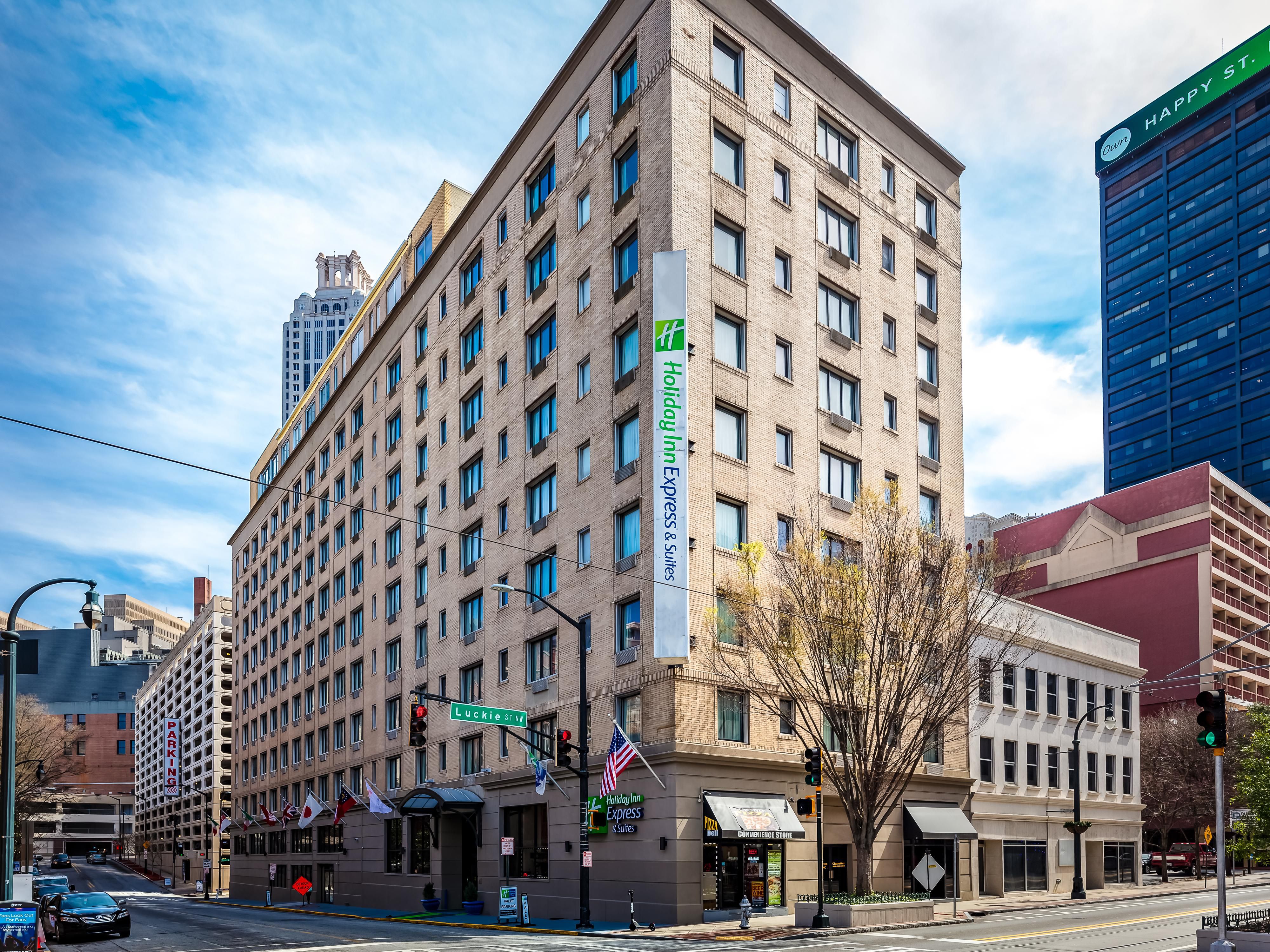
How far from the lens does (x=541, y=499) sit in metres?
48.9

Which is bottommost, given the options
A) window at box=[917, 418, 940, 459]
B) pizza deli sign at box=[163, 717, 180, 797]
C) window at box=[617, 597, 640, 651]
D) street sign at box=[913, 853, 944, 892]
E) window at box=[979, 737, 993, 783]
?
pizza deli sign at box=[163, 717, 180, 797]

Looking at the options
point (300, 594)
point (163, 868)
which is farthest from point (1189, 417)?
point (163, 868)

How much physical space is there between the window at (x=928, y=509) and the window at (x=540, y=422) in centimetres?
1619

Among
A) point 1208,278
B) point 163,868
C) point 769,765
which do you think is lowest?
point 163,868

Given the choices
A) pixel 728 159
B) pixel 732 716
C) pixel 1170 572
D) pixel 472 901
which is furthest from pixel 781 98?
pixel 1170 572

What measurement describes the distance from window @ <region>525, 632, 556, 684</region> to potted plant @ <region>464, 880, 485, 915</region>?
1027 centimetres

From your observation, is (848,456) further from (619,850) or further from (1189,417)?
(1189,417)

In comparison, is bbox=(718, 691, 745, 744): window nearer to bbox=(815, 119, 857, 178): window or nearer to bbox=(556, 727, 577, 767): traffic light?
A: bbox=(556, 727, 577, 767): traffic light

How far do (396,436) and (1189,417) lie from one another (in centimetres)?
12028

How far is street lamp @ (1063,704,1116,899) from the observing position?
50250 mm

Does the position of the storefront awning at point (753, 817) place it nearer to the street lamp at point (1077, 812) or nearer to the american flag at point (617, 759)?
the american flag at point (617, 759)

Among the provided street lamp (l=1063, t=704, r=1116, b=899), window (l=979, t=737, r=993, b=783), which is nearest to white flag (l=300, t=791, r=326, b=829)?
window (l=979, t=737, r=993, b=783)

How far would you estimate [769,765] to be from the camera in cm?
3912

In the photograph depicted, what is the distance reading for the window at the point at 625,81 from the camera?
43.9 meters
